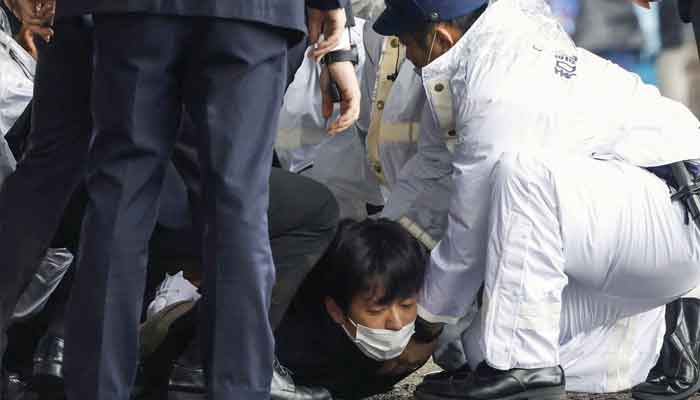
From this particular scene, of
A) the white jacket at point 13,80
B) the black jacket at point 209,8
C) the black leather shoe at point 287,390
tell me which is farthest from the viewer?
the white jacket at point 13,80

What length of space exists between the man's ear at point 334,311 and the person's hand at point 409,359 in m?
0.18

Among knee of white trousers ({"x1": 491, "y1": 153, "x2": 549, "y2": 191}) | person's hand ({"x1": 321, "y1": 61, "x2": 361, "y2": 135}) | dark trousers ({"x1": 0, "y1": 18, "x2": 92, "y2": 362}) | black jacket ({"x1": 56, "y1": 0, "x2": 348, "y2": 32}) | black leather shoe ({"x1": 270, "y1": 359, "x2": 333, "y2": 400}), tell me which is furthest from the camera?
person's hand ({"x1": 321, "y1": 61, "x2": 361, "y2": 135})

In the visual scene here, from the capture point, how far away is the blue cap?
3.70 metres

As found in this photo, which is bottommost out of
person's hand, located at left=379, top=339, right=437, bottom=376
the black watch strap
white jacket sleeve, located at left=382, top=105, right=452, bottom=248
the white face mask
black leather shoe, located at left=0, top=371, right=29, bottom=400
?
person's hand, located at left=379, top=339, right=437, bottom=376

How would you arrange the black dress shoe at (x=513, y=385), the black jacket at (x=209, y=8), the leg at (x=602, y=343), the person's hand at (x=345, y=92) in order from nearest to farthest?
the black jacket at (x=209, y=8), the black dress shoe at (x=513, y=385), the person's hand at (x=345, y=92), the leg at (x=602, y=343)

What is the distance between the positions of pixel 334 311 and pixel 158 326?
47 centimetres

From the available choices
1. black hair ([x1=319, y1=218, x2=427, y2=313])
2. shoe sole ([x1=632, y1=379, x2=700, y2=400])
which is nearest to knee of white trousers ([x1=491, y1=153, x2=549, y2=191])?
black hair ([x1=319, y1=218, x2=427, y2=313])

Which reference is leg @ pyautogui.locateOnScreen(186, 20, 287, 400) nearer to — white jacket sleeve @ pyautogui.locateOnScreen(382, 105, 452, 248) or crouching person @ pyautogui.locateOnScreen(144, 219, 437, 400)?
crouching person @ pyautogui.locateOnScreen(144, 219, 437, 400)

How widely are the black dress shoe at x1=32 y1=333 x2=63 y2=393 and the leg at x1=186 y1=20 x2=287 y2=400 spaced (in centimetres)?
59

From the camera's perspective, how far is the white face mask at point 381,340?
3.45 m

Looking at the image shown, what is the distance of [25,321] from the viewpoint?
135 inches

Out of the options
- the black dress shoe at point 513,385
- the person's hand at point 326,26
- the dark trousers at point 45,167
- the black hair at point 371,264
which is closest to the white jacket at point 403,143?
the black hair at point 371,264

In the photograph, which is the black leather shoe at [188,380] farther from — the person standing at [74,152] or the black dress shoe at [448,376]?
the black dress shoe at [448,376]

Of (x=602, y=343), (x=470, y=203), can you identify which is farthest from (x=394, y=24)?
(x=602, y=343)
